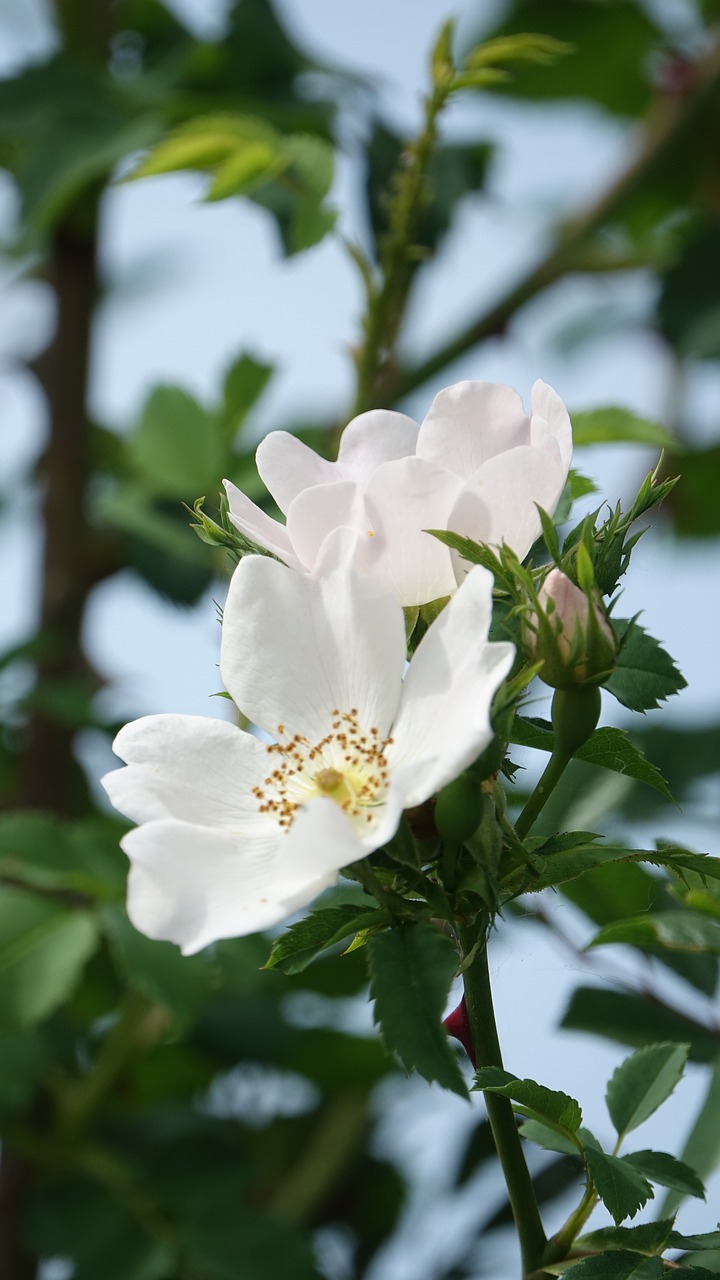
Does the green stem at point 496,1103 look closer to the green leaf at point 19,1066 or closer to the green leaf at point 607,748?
the green leaf at point 607,748

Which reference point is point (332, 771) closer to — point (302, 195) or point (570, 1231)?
point (570, 1231)

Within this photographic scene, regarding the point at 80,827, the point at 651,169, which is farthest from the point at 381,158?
the point at 80,827

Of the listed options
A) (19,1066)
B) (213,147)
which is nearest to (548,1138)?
(19,1066)

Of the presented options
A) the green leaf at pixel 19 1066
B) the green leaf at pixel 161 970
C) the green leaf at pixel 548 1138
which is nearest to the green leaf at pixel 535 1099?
the green leaf at pixel 548 1138

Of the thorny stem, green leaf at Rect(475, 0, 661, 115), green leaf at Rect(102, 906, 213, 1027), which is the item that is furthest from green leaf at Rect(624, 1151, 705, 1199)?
green leaf at Rect(475, 0, 661, 115)

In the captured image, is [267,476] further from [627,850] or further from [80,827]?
[80,827]
